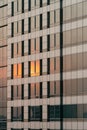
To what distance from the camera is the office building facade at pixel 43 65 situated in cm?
6350

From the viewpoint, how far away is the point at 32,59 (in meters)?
70.6

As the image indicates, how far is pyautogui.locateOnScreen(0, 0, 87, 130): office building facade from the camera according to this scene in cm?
6350

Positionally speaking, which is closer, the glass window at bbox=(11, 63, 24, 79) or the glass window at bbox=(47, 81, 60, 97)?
the glass window at bbox=(47, 81, 60, 97)

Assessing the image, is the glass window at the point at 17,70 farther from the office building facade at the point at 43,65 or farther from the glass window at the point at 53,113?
the glass window at the point at 53,113

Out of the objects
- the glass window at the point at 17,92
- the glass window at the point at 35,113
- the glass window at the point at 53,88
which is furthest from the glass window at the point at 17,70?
the glass window at the point at 53,88

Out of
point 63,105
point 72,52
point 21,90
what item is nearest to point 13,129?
point 21,90

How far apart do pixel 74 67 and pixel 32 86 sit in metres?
9.15

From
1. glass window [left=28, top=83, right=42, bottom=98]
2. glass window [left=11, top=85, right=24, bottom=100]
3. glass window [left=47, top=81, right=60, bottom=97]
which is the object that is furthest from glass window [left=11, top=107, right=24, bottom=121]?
glass window [left=47, top=81, right=60, bottom=97]

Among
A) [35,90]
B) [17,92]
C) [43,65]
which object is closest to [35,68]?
[43,65]

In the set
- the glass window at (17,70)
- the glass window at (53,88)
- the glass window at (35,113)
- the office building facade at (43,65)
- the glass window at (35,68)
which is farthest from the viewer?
the glass window at (17,70)

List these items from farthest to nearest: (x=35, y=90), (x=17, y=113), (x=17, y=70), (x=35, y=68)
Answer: (x=17, y=70)
(x=17, y=113)
(x=35, y=68)
(x=35, y=90)

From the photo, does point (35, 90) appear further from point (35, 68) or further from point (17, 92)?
point (17, 92)

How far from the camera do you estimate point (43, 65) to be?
225 ft

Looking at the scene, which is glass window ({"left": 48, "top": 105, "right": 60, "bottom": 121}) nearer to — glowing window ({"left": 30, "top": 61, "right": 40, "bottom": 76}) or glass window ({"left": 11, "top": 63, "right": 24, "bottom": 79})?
glowing window ({"left": 30, "top": 61, "right": 40, "bottom": 76})
